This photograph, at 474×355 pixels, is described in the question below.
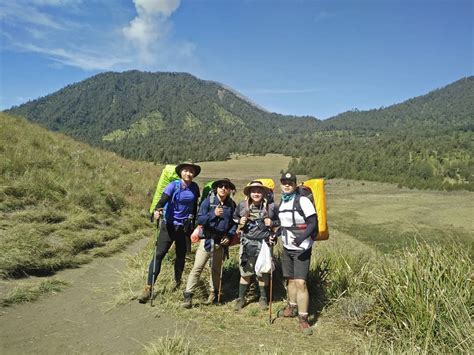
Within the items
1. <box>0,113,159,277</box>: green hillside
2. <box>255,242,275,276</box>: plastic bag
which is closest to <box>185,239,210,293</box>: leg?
<box>255,242,275,276</box>: plastic bag

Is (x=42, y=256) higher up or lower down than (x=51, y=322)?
higher up

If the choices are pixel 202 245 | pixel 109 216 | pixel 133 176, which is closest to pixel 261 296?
pixel 202 245

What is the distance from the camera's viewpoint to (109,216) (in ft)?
34.5

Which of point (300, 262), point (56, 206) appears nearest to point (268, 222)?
point (300, 262)

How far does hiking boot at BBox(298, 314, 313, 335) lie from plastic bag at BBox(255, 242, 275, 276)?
31.0 inches

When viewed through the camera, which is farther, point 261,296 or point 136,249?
point 136,249

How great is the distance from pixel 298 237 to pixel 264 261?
741 millimetres

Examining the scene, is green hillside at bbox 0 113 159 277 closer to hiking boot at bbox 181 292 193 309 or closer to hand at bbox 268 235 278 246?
hiking boot at bbox 181 292 193 309

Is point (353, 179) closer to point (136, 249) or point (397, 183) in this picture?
point (397, 183)

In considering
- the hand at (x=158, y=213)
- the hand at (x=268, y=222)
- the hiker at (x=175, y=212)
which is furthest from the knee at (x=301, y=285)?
the hand at (x=158, y=213)

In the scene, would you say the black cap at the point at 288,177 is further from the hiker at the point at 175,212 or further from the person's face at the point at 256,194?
the hiker at the point at 175,212

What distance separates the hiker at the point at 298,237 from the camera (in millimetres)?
4926

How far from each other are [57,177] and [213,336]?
26.9 ft

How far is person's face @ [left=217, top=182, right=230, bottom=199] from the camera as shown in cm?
561
